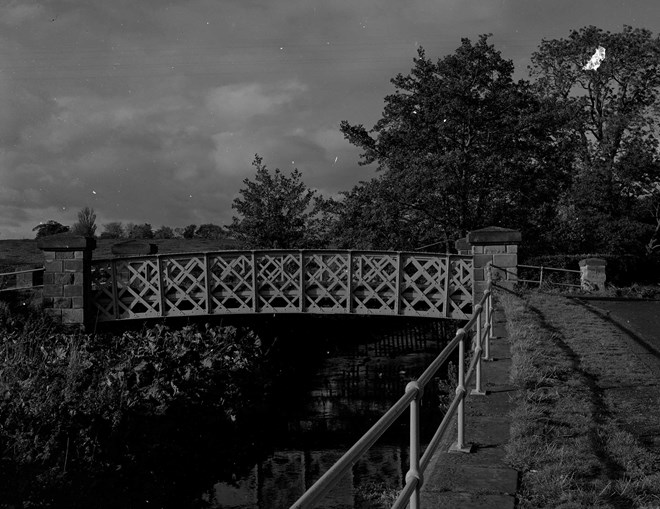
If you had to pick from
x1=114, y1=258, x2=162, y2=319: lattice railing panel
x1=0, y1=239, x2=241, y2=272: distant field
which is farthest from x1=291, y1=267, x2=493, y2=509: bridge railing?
x1=0, y1=239, x2=241, y2=272: distant field

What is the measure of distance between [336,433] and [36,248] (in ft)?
81.0

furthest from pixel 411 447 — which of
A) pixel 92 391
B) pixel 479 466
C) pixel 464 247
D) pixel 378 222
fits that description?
pixel 378 222

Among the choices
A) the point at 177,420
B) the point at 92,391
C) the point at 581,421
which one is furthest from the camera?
the point at 177,420

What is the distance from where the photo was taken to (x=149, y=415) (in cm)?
1205

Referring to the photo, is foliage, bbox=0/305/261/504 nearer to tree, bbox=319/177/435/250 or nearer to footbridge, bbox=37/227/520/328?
footbridge, bbox=37/227/520/328

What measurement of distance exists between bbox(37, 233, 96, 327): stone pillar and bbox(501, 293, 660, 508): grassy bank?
13541 mm

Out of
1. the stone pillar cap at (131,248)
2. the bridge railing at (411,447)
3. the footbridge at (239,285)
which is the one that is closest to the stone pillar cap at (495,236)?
the footbridge at (239,285)

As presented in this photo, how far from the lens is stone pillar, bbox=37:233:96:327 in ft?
67.1

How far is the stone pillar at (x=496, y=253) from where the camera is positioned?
18.4 meters

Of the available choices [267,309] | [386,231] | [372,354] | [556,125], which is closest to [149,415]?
[267,309]

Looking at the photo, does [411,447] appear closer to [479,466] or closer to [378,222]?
[479,466]

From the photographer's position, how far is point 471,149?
26.2 metres

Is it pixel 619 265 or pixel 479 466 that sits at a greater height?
pixel 619 265

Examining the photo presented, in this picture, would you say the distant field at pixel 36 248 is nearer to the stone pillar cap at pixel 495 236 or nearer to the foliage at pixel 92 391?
the foliage at pixel 92 391
